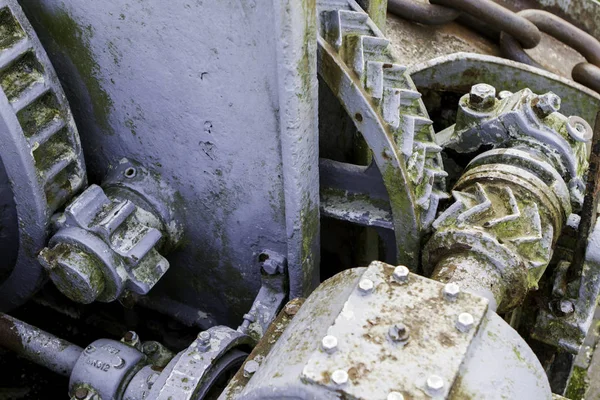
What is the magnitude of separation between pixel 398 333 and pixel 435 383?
10 cm

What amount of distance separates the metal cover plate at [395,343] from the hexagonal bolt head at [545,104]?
72 cm

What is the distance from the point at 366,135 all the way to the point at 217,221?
18.0 inches

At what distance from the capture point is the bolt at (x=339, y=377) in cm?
100

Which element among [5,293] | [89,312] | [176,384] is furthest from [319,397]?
[89,312]

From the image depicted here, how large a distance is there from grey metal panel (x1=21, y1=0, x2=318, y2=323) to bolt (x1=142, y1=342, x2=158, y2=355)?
0.24 metres

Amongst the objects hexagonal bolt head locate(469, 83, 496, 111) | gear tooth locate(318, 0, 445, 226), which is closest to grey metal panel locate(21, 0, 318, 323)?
gear tooth locate(318, 0, 445, 226)

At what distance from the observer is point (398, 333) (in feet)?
3.47

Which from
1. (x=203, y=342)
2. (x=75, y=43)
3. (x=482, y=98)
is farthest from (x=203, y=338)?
(x=482, y=98)

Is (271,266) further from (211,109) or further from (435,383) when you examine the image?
(435,383)

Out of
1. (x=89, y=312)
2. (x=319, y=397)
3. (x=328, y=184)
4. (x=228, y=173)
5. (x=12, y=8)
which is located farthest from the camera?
(x=89, y=312)

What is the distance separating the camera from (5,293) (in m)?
1.91

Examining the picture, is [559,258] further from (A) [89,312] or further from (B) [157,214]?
(A) [89,312]

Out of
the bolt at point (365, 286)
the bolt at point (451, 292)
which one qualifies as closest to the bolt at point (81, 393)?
the bolt at point (365, 286)

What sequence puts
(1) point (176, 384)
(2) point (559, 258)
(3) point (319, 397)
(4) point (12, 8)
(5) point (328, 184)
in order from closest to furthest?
(3) point (319, 397), (1) point (176, 384), (4) point (12, 8), (5) point (328, 184), (2) point (559, 258)
